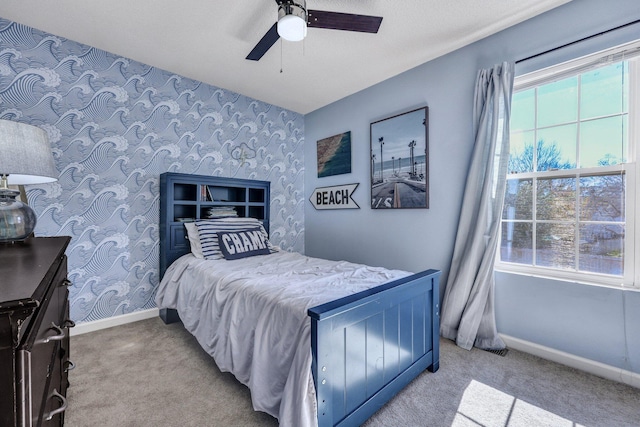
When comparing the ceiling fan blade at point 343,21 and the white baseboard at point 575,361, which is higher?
the ceiling fan blade at point 343,21

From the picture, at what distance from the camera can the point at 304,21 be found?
151 centimetres

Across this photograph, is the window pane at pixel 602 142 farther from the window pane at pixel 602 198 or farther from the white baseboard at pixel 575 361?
the white baseboard at pixel 575 361

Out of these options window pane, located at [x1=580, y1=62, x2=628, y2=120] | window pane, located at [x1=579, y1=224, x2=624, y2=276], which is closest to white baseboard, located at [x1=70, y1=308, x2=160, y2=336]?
window pane, located at [x1=579, y1=224, x2=624, y2=276]

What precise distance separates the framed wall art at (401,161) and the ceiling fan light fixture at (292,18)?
5.32 ft

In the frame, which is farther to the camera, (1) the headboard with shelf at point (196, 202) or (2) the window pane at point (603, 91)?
(1) the headboard with shelf at point (196, 202)

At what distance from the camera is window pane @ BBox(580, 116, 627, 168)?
1848mm

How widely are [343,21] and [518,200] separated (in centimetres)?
190

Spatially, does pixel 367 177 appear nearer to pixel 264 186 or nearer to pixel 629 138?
pixel 264 186

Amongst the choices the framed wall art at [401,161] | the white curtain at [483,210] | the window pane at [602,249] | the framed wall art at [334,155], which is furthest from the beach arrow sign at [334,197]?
the window pane at [602,249]

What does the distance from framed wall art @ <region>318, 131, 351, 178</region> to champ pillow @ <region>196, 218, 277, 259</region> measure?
1224 mm

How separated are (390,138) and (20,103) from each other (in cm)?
324

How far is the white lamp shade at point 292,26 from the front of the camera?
148 cm

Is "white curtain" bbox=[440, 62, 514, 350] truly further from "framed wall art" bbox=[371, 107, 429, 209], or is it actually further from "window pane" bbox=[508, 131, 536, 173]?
"framed wall art" bbox=[371, 107, 429, 209]

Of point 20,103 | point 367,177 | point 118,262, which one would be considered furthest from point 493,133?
point 20,103
